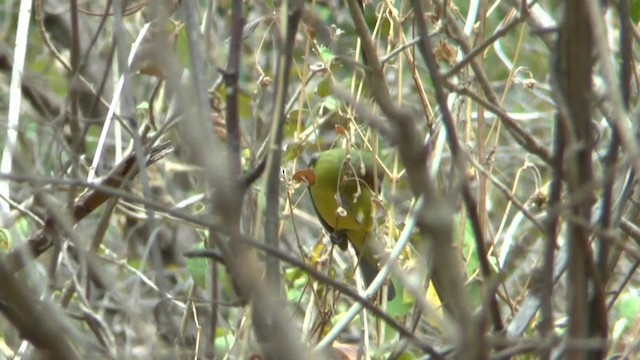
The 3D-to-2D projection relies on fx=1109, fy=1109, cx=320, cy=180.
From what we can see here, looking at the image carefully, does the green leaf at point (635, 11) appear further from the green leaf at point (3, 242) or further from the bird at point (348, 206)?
the green leaf at point (3, 242)

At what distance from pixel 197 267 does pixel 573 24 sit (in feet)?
5.60

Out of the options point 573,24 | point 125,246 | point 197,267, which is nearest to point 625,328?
point 197,267

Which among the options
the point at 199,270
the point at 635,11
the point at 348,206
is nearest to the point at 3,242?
the point at 199,270

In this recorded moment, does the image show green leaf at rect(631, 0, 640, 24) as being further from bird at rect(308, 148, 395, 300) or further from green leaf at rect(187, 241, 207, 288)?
green leaf at rect(187, 241, 207, 288)

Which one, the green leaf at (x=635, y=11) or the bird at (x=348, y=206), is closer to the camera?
the green leaf at (x=635, y=11)

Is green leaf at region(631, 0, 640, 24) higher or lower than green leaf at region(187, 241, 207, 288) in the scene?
higher

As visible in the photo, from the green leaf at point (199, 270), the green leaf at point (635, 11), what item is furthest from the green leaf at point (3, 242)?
the green leaf at point (635, 11)

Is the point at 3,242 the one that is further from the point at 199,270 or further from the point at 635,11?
the point at 635,11

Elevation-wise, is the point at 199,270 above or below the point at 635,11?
below

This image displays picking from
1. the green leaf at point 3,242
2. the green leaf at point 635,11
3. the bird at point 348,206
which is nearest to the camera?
the green leaf at point 635,11

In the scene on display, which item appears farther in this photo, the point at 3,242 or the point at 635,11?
the point at 3,242

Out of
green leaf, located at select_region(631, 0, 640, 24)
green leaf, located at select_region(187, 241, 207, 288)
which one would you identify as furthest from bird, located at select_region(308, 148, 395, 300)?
green leaf, located at select_region(631, 0, 640, 24)

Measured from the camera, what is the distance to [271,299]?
89cm

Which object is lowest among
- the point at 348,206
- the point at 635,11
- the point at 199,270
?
the point at 199,270
